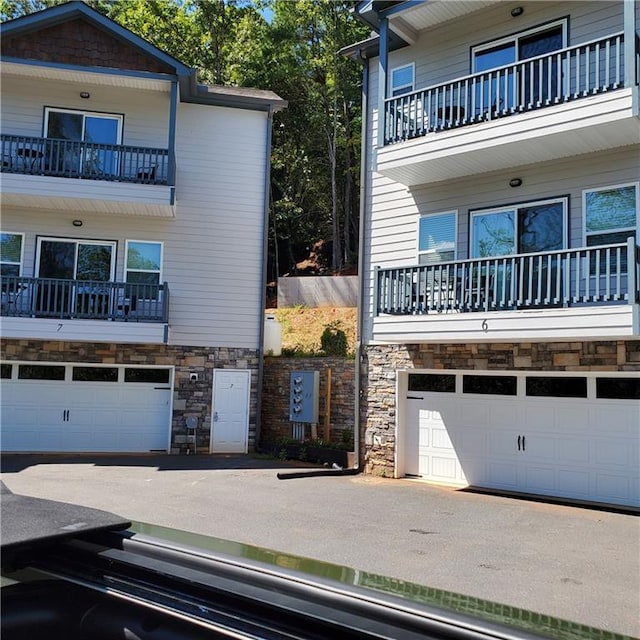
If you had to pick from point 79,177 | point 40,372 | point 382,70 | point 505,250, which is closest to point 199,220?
point 79,177

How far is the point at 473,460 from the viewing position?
12.0m

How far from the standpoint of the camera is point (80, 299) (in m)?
15.2

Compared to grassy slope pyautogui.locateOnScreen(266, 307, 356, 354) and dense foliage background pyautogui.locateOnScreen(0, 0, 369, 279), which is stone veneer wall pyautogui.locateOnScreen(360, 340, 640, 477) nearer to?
grassy slope pyautogui.locateOnScreen(266, 307, 356, 354)

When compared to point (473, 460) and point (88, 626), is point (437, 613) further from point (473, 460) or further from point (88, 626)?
point (473, 460)

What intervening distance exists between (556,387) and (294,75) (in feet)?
78.5

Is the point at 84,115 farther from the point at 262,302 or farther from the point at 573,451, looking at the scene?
the point at 573,451

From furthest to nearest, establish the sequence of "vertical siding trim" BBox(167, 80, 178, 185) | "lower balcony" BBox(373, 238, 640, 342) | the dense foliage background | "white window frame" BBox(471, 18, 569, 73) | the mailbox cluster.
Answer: the dense foliage background < "vertical siding trim" BBox(167, 80, 178, 185) < the mailbox cluster < "white window frame" BBox(471, 18, 569, 73) < "lower balcony" BBox(373, 238, 640, 342)

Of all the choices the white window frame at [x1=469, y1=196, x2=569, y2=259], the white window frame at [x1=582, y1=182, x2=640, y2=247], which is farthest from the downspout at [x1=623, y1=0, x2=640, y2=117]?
the white window frame at [x1=469, y1=196, x2=569, y2=259]

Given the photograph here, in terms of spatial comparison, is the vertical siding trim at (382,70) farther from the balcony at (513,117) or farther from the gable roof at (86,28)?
the gable roof at (86,28)

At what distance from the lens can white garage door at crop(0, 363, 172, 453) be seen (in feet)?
51.5

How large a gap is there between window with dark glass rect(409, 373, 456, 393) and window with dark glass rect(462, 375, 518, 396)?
30 cm

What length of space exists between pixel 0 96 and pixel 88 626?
17.3m

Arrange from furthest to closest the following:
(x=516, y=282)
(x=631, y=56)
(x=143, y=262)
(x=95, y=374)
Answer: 1. (x=143, y=262)
2. (x=95, y=374)
3. (x=516, y=282)
4. (x=631, y=56)

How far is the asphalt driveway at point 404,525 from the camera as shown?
6285mm
